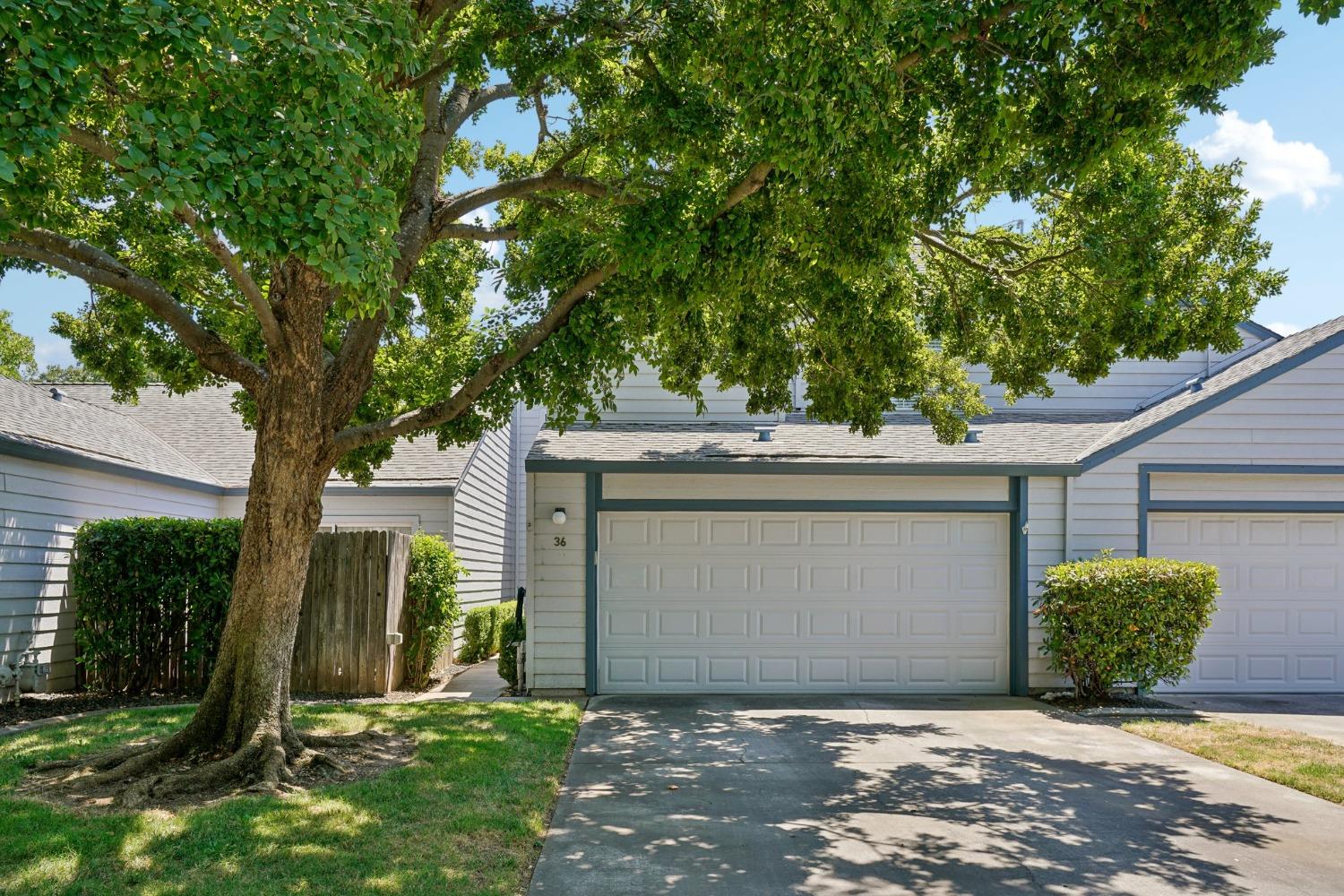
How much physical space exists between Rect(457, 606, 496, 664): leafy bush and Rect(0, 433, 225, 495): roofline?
4.19 m

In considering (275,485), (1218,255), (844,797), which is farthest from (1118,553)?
(275,485)

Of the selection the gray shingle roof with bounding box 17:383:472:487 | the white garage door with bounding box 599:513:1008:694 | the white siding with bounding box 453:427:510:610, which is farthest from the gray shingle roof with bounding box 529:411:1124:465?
the white siding with bounding box 453:427:510:610

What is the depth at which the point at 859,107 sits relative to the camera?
5762 millimetres

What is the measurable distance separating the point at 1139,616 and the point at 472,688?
7.69 m

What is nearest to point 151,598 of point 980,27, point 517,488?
point 980,27

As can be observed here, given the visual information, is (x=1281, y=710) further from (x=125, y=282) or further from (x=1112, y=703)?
(x=125, y=282)

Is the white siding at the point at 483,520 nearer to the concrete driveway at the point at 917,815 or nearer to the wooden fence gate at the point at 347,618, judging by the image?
the wooden fence gate at the point at 347,618

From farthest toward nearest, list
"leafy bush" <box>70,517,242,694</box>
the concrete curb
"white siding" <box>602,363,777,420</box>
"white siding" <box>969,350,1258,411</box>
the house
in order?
"white siding" <box>969,350,1258,411</box> < "white siding" <box>602,363,777,420</box> < the house < "leafy bush" <box>70,517,242,694</box> < the concrete curb

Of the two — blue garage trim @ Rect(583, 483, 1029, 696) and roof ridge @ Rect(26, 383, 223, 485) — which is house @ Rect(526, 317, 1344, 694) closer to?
blue garage trim @ Rect(583, 483, 1029, 696)

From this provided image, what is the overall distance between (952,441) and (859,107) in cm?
644

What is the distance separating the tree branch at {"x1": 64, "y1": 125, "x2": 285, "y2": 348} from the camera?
18.0ft

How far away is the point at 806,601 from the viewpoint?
37.5 ft

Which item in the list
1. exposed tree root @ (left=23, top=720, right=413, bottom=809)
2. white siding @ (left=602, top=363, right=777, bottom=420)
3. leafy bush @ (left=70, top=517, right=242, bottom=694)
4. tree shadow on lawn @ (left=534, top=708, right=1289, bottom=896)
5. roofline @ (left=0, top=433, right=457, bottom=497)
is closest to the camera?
tree shadow on lawn @ (left=534, top=708, right=1289, bottom=896)

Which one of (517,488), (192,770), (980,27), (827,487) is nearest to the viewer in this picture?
(980,27)
